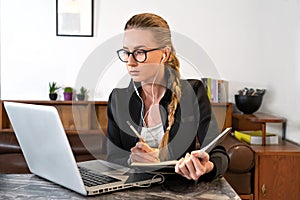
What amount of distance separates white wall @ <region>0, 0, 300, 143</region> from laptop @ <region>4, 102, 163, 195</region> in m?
2.13

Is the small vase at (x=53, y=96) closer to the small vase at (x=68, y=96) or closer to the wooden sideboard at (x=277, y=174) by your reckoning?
the small vase at (x=68, y=96)

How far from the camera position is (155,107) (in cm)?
152

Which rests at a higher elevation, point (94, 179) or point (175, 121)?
point (175, 121)

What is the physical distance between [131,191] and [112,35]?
7.79 feet

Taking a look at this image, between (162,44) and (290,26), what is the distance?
1903 millimetres

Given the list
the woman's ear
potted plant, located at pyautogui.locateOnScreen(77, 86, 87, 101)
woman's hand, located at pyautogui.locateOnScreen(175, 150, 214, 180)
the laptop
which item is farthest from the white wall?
woman's hand, located at pyautogui.locateOnScreen(175, 150, 214, 180)

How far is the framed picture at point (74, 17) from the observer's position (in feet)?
11.0

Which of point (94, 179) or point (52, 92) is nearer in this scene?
point (94, 179)

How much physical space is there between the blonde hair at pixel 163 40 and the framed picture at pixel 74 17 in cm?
197

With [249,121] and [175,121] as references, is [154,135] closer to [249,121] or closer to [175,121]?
[175,121]

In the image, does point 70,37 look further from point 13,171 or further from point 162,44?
point 162,44

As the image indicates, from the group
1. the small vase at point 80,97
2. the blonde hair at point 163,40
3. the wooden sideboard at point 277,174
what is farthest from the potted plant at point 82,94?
the blonde hair at point 163,40

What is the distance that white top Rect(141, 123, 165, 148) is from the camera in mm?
1467

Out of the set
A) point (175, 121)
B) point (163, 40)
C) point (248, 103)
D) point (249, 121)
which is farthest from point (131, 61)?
point (248, 103)
